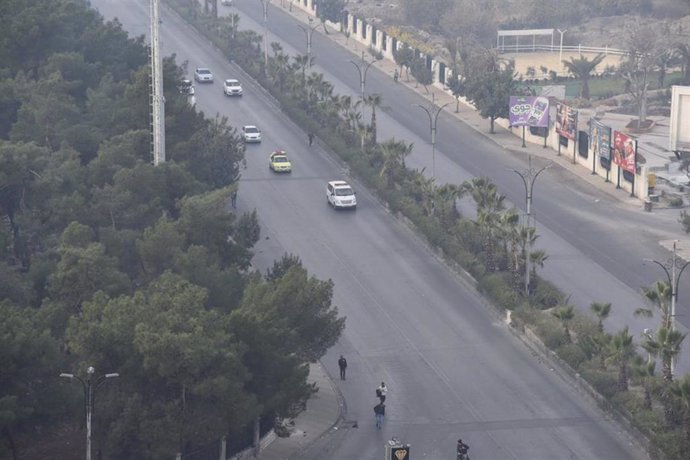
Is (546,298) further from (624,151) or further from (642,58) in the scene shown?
(642,58)

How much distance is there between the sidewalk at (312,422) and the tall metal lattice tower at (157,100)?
709 inches

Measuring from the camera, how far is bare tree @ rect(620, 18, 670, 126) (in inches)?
4545

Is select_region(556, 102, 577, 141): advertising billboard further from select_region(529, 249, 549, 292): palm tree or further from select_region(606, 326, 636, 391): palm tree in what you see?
select_region(606, 326, 636, 391): palm tree

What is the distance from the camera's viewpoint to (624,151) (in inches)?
3740

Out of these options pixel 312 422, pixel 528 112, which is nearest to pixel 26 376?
pixel 312 422

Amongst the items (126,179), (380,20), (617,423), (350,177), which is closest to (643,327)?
(617,423)

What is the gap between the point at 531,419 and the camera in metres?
59.5

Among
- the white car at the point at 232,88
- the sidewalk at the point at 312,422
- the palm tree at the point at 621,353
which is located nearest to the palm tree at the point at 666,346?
the palm tree at the point at 621,353

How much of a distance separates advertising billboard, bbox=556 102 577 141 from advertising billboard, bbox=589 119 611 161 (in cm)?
257

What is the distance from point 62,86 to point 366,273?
24331 millimetres

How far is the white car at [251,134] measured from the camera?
354 feet

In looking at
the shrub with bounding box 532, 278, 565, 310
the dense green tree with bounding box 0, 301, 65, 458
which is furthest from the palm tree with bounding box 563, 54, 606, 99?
the dense green tree with bounding box 0, 301, 65, 458

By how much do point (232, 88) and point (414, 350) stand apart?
196 ft

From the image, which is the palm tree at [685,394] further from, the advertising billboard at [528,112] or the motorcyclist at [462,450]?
the advertising billboard at [528,112]
